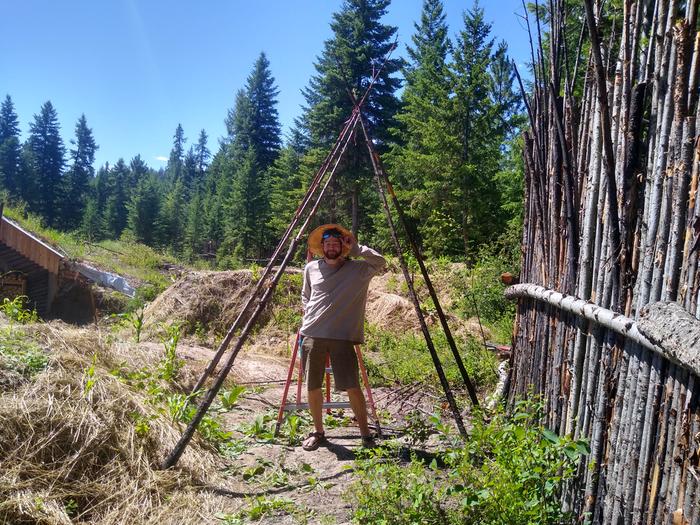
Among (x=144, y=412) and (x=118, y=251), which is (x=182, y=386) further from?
(x=118, y=251)

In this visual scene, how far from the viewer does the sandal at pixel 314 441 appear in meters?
4.37

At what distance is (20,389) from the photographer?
3645 mm

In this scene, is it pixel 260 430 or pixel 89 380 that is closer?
pixel 89 380

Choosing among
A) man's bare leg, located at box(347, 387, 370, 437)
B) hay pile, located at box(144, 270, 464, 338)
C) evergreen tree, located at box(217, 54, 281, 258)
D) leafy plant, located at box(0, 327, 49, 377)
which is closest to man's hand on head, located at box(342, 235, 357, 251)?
man's bare leg, located at box(347, 387, 370, 437)

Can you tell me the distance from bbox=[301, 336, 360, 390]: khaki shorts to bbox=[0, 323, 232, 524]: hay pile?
975 millimetres

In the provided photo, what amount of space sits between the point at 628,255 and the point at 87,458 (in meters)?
3.34

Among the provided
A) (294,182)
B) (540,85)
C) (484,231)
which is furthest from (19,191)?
(540,85)

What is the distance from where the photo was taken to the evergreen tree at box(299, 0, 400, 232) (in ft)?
73.9

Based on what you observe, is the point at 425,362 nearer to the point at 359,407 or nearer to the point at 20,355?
the point at 359,407

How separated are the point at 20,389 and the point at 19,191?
57.5 m

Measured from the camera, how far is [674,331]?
1.84 m

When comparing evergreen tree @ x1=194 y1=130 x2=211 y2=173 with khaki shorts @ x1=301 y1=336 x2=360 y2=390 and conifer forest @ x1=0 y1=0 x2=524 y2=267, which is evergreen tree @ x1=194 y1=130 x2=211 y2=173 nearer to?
conifer forest @ x1=0 y1=0 x2=524 y2=267

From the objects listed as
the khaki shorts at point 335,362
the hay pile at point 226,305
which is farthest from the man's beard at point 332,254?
the hay pile at point 226,305

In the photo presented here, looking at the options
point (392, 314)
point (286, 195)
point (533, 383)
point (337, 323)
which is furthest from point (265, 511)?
point (286, 195)
